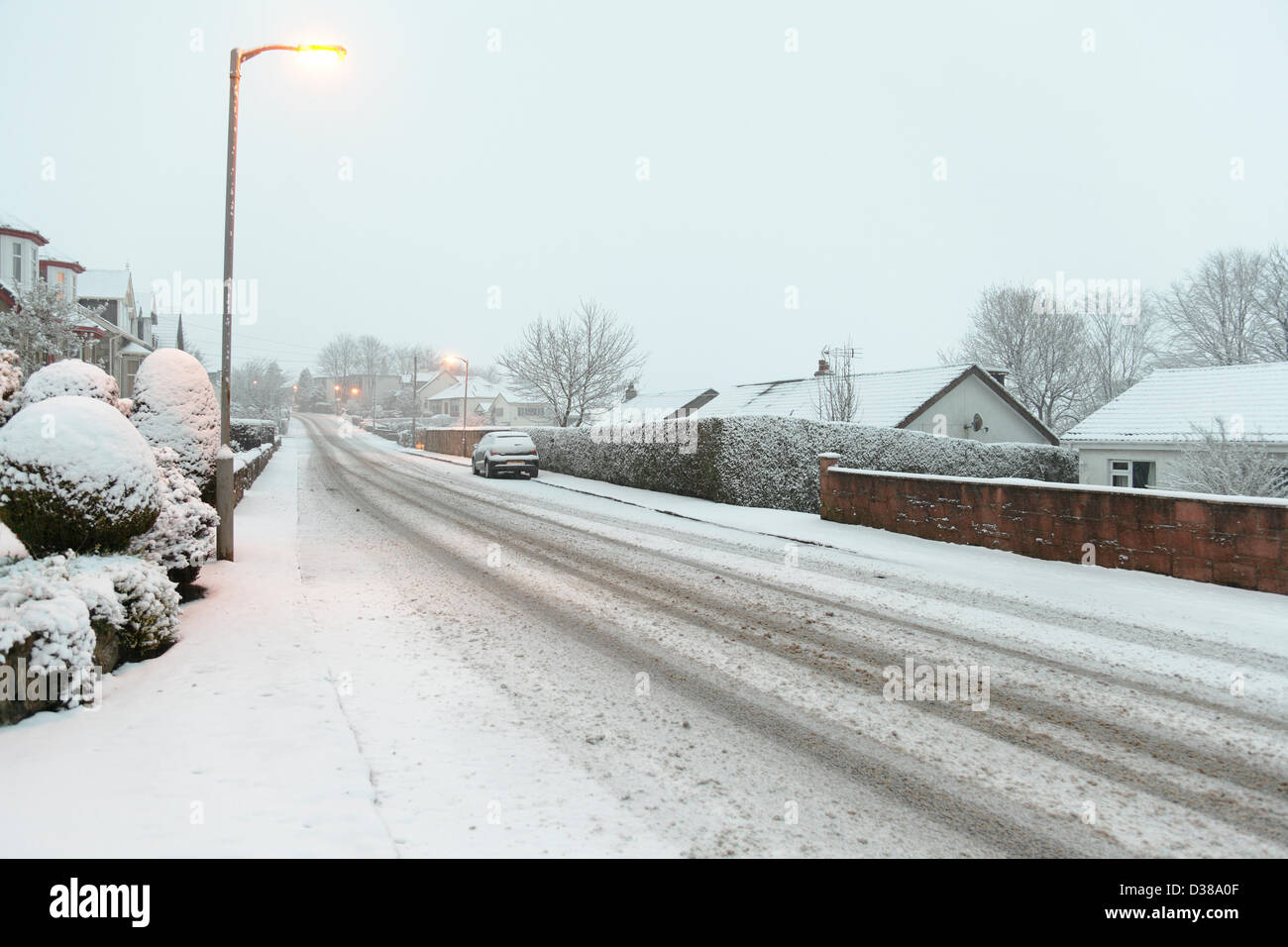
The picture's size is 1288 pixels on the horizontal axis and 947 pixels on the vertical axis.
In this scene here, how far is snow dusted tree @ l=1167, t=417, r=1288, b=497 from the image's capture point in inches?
675

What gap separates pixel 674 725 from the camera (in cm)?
464

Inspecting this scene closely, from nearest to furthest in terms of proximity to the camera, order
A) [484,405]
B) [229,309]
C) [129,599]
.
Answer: [129,599] → [229,309] → [484,405]

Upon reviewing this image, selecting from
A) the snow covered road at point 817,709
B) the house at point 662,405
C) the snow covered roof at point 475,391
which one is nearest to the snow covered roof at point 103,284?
the house at point 662,405

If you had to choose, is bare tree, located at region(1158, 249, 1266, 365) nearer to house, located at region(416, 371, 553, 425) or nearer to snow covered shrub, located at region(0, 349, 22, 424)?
snow covered shrub, located at region(0, 349, 22, 424)

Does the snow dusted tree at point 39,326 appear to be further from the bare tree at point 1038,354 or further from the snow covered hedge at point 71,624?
the bare tree at point 1038,354

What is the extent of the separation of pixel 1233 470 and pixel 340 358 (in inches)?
6274

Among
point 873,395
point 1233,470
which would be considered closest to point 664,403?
point 873,395

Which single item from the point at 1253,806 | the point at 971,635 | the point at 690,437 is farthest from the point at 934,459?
the point at 1253,806

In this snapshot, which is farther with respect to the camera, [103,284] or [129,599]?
[103,284]

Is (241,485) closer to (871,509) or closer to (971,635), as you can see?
(871,509)

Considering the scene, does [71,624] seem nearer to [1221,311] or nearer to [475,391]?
[1221,311]

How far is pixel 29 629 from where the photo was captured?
4418mm

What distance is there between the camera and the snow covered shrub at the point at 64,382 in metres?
7.05
